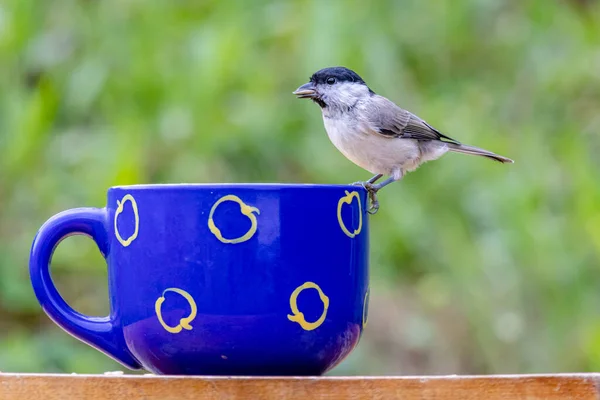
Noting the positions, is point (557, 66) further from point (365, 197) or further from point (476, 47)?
point (365, 197)

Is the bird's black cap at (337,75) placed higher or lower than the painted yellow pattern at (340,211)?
higher

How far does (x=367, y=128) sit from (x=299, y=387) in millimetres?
1244

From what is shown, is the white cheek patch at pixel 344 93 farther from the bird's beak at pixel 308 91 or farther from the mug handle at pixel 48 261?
the mug handle at pixel 48 261

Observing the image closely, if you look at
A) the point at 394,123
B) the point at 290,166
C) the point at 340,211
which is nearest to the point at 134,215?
the point at 340,211

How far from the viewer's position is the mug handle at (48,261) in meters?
1.24

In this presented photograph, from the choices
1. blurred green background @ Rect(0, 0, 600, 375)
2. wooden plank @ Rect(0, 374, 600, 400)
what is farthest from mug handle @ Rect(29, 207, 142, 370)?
blurred green background @ Rect(0, 0, 600, 375)

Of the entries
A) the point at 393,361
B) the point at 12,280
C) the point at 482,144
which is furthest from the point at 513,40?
the point at 12,280

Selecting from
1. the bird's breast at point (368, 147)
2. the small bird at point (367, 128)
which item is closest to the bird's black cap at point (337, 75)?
the small bird at point (367, 128)

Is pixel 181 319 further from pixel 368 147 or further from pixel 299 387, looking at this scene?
pixel 368 147

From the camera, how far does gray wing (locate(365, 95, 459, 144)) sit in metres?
2.31

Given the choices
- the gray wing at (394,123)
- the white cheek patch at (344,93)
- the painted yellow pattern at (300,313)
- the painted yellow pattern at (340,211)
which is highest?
the white cheek patch at (344,93)

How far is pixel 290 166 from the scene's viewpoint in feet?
11.8

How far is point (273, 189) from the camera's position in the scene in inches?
44.4

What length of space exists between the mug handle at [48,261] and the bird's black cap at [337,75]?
94cm
